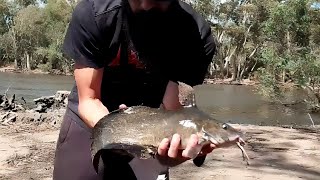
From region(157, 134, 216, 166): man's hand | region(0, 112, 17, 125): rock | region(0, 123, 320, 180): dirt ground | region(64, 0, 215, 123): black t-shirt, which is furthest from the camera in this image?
region(0, 112, 17, 125): rock

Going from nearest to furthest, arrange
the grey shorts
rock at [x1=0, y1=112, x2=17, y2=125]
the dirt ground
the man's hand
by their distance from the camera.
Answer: the man's hand → the grey shorts → the dirt ground → rock at [x1=0, y1=112, x2=17, y2=125]

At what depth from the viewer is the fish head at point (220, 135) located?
184 centimetres

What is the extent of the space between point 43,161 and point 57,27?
49301 mm

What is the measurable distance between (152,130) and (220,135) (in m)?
0.28

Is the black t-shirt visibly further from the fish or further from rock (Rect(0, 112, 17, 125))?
rock (Rect(0, 112, 17, 125))

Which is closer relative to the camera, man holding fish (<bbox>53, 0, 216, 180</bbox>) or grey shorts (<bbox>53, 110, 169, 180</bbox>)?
man holding fish (<bbox>53, 0, 216, 180</bbox>)

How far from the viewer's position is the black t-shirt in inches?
86.2

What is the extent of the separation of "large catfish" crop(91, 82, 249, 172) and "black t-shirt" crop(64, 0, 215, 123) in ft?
0.99

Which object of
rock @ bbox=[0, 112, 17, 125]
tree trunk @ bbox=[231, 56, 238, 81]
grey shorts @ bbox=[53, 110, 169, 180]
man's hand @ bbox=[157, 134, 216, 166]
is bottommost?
tree trunk @ bbox=[231, 56, 238, 81]

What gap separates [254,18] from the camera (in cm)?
4516

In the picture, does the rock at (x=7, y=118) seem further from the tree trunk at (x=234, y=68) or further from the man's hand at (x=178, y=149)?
the tree trunk at (x=234, y=68)

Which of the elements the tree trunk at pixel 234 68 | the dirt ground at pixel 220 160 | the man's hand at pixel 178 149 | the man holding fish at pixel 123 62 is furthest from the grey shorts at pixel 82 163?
the tree trunk at pixel 234 68

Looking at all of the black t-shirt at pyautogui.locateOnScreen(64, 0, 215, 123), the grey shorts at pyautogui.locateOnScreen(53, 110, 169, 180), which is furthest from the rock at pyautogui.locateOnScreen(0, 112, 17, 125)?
the black t-shirt at pyautogui.locateOnScreen(64, 0, 215, 123)

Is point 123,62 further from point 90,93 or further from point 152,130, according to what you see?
point 152,130
